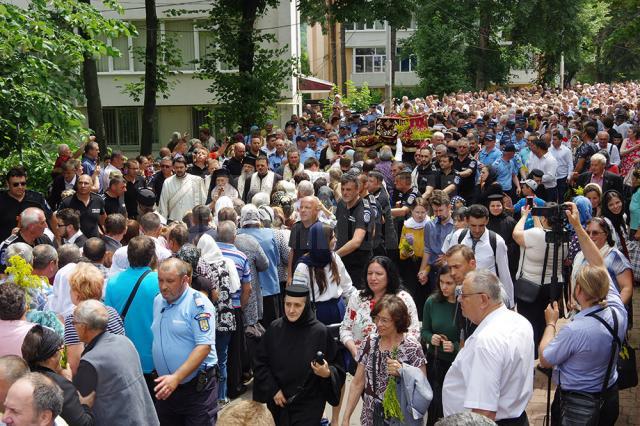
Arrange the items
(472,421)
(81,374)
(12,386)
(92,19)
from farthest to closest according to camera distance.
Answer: (92,19) → (81,374) → (12,386) → (472,421)

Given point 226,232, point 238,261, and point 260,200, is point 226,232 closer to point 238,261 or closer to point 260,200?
point 238,261

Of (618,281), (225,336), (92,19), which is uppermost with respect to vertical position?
(92,19)

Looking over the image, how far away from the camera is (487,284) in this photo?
5.38 m

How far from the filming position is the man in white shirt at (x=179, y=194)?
12.5 metres

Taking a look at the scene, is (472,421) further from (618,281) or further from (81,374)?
(618,281)

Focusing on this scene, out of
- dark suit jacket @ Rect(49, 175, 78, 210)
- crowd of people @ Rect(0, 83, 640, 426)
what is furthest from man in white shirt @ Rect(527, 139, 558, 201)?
dark suit jacket @ Rect(49, 175, 78, 210)

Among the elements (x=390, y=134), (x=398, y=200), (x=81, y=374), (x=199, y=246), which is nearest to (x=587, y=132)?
(x=390, y=134)

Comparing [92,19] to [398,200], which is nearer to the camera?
[398,200]

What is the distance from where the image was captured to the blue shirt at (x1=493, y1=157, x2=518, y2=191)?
15.8m

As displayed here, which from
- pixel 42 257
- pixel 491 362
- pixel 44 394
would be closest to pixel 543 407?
pixel 491 362

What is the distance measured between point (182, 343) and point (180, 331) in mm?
91

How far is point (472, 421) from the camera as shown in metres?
3.61

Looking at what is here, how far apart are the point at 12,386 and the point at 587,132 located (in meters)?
13.9

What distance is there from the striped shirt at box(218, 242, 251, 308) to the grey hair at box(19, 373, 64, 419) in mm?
3845
